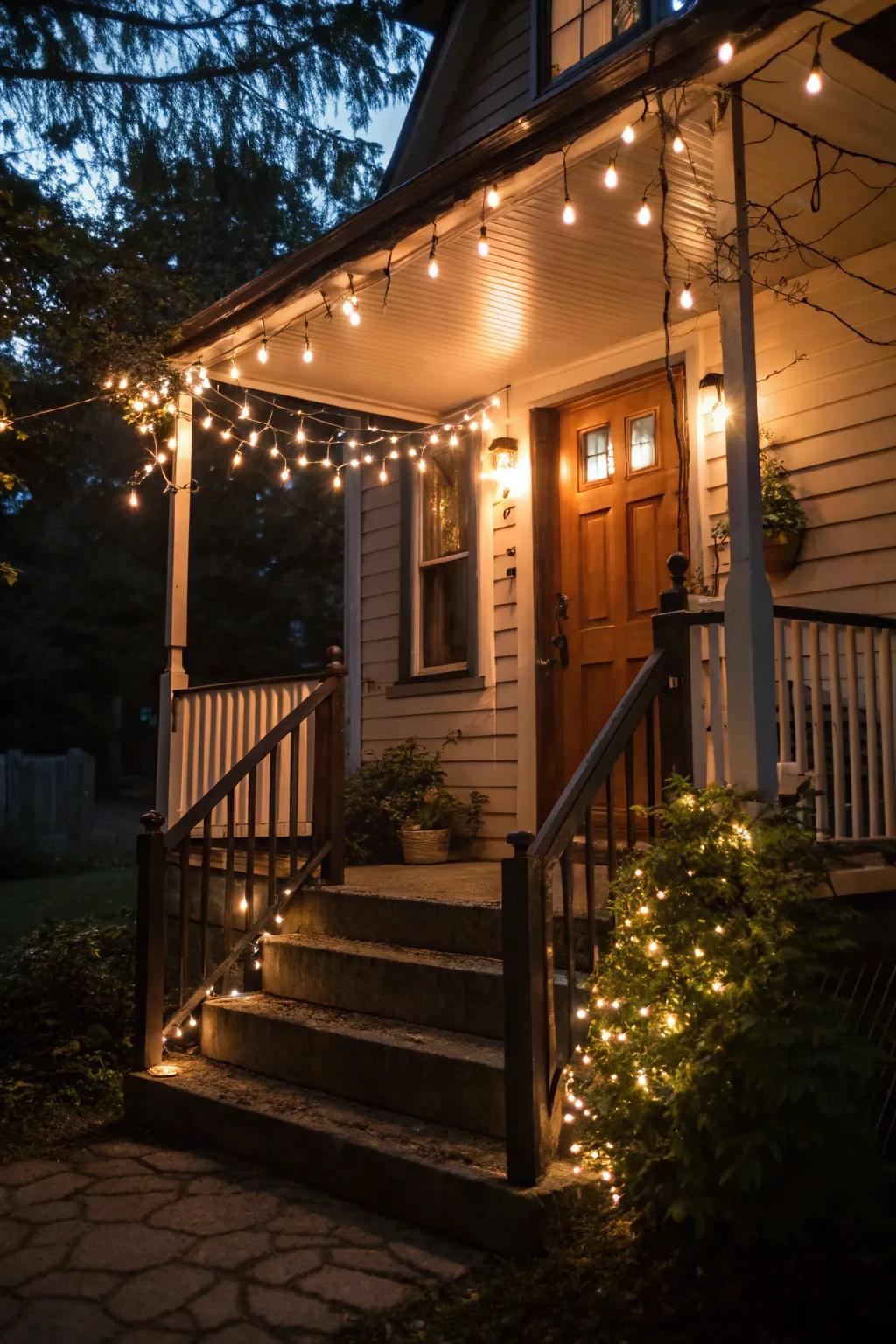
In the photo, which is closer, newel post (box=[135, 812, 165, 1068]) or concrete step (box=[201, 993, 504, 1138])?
concrete step (box=[201, 993, 504, 1138])

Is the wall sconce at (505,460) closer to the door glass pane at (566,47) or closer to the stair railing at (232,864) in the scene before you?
the stair railing at (232,864)

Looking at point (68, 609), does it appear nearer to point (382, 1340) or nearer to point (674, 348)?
point (674, 348)

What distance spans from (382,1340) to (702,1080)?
101 cm

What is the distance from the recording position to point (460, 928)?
456 centimetres

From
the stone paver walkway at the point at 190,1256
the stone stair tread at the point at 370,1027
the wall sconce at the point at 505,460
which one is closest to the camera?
the stone paver walkway at the point at 190,1256

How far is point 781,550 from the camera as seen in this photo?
5348 mm

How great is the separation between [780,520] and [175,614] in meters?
3.53

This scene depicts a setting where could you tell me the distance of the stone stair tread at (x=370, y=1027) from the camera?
3.93 metres

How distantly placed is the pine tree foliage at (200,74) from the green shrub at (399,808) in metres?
6.37

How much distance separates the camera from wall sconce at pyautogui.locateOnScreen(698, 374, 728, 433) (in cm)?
575

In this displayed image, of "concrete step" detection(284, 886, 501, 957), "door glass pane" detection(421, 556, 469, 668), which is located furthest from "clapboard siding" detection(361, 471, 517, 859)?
"concrete step" detection(284, 886, 501, 957)

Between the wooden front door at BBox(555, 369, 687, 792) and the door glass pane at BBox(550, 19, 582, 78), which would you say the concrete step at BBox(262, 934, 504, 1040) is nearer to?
the wooden front door at BBox(555, 369, 687, 792)

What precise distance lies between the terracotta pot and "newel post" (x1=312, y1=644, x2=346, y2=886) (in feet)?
6.73

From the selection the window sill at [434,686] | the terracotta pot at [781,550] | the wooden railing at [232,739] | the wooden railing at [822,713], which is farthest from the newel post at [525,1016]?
the window sill at [434,686]
